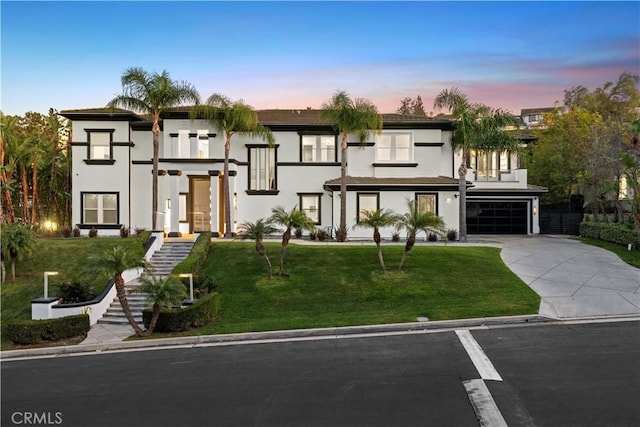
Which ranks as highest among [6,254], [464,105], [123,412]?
[464,105]

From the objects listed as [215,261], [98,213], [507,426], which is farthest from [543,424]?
[98,213]

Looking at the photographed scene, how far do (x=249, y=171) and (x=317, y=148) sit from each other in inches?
190

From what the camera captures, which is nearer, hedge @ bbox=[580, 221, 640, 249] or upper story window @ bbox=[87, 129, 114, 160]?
hedge @ bbox=[580, 221, 640, 249]

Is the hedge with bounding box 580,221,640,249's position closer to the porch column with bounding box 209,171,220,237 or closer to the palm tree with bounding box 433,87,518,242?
the palm tree with bounding box 433,87,518,242

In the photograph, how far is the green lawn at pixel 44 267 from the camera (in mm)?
17328

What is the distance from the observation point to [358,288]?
664 inches

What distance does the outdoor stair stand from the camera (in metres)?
15.9

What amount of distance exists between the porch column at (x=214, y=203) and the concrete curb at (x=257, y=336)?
46.1 ft

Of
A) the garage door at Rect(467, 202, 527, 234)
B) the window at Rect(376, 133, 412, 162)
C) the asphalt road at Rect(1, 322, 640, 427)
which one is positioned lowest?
the asphalt road at Rect(1, 322, 640, 427)

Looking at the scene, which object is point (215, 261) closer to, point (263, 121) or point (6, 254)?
point (6, 254)

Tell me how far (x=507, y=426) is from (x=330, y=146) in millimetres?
23999

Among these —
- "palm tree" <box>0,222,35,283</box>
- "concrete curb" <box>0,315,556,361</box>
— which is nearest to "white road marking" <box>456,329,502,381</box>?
"concrete curb" <box>0,315,556,361</box>

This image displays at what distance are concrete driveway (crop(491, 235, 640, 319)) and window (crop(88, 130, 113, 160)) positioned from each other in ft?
80.8

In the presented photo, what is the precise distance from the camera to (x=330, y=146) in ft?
95.9
